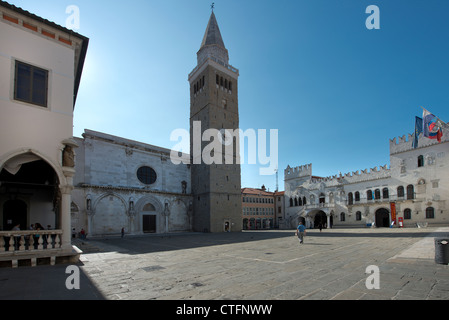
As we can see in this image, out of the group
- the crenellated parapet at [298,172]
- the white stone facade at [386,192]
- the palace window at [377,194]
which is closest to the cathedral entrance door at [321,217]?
the white stone facade at [386,192]

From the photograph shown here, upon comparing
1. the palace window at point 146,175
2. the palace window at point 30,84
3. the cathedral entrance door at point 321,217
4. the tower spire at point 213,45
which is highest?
the tower spire at point 213,45

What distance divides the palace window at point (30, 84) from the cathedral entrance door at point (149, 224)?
→ 25.3 m

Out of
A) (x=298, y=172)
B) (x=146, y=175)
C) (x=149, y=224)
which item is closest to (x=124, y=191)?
(x=146, y=175)

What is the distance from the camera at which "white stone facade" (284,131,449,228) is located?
110 ft

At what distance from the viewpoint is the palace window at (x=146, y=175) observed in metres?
34.9

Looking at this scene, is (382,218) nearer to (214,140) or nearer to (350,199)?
(350,199)

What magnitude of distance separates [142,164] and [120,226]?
9086mm

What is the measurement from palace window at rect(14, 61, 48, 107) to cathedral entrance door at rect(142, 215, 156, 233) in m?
25.3

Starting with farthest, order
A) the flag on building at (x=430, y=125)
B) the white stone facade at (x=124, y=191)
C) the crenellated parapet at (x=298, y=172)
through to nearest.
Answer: the crenellated parapet at (x=298, y=172), the white stone facade at (x=124, y=191), the flag on building at (x=430, y=125)

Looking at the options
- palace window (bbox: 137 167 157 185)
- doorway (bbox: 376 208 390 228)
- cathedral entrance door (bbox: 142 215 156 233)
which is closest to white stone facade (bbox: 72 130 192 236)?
cathedral entrance door (bbox: 142 215 156 233)

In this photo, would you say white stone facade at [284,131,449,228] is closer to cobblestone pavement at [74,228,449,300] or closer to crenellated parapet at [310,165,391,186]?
crenellated parapet at [310,165,391,186]

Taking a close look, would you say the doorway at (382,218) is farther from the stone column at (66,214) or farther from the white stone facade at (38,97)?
the white stone facade at (38,97)
